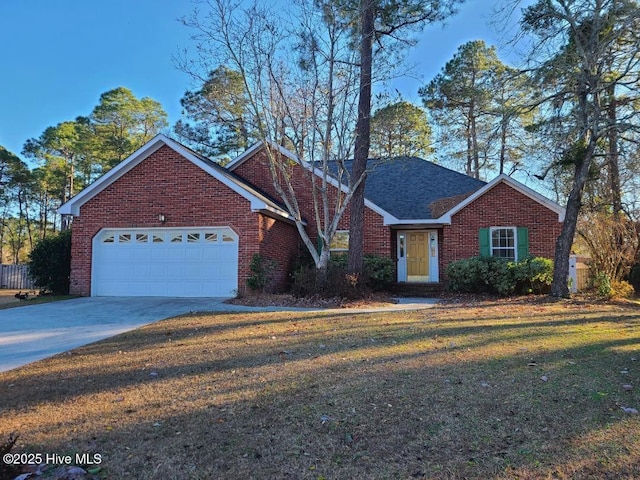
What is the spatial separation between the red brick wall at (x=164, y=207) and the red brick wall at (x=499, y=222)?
6482mm

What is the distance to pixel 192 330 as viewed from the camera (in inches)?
300

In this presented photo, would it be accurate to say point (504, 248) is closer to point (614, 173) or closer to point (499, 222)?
point (499, 222)

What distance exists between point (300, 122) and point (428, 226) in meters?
6.41

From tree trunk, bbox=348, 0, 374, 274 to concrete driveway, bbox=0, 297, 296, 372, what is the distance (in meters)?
3.79

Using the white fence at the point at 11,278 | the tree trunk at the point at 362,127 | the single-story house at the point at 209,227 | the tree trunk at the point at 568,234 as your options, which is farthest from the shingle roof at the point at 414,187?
the white fence at the point at 11,278

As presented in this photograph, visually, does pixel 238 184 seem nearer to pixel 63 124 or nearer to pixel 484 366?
pixel 484 366

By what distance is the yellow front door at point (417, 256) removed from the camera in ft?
54.4

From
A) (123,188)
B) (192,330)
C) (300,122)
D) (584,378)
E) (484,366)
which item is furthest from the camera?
(123,188)

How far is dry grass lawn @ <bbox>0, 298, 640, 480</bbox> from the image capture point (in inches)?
110

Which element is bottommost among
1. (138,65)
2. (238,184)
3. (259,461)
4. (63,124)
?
(259,461)

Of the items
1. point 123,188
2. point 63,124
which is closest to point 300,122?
point 123,188

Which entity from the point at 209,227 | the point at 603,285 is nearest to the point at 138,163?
the point at 209,227

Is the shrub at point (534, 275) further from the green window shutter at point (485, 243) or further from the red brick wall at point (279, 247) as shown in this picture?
the red brick wall at point (279, 247)

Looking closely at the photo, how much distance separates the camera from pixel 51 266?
14250 millimetres
